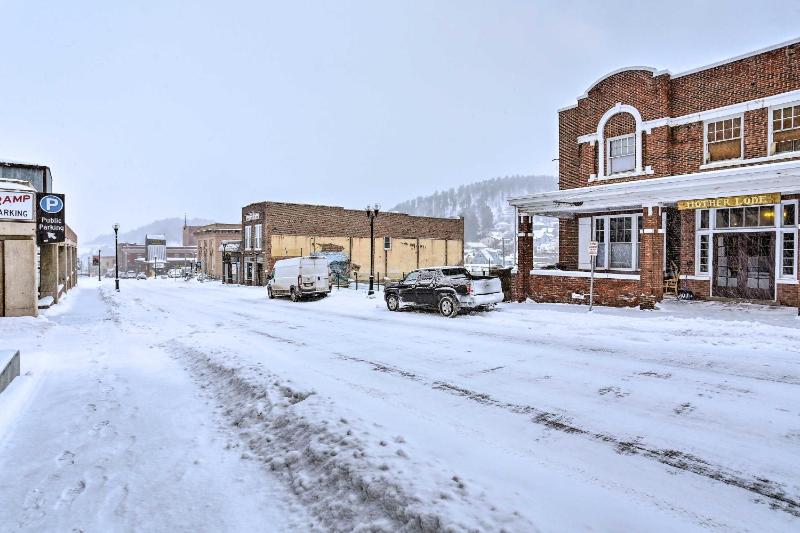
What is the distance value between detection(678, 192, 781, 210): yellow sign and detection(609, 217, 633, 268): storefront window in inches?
176

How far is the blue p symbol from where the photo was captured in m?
20.0

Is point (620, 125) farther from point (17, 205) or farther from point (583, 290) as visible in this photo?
point (17, 205)


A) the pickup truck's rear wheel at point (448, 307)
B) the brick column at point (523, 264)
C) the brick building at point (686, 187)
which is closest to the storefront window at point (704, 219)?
the brick building at point (686, 187)

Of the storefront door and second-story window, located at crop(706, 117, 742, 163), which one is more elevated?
second-story window, located at crop(706, 117, 742, 163)

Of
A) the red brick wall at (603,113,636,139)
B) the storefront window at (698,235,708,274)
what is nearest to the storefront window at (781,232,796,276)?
the storefront window at (698,235,708,274)

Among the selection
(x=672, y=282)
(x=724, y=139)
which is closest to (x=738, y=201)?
(x=724, y=139)

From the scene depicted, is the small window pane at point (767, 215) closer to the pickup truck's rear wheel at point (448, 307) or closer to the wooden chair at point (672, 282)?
the wooden chair at point (672, 282)

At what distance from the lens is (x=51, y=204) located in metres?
20.2

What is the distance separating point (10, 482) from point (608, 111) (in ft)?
69.7

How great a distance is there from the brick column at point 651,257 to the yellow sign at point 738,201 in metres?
1.01

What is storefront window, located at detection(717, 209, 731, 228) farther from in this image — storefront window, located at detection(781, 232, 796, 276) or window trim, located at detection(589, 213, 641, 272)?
window trim, located at detection(589, 213, 641, 272)

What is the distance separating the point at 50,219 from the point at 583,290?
878 inches

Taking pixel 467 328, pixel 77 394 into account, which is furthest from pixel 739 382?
pixel 77 394

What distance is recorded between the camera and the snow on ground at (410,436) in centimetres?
361
